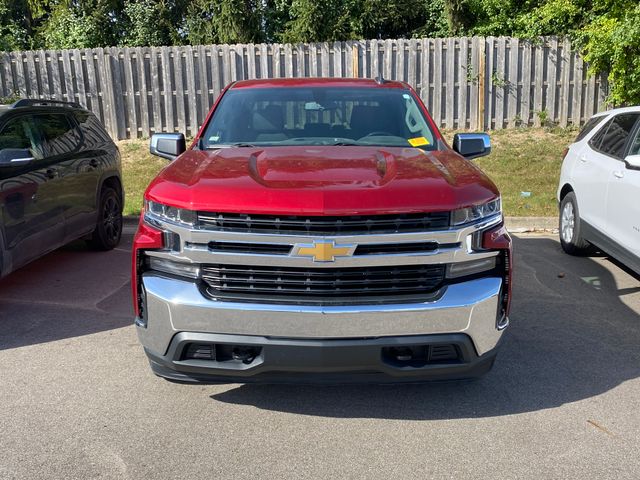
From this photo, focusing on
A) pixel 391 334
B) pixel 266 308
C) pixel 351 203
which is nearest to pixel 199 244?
pixel 266 308

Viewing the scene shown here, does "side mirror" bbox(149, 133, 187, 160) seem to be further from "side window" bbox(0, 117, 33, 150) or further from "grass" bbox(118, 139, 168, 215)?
"grass" bbox(118, 139, 168, 215)

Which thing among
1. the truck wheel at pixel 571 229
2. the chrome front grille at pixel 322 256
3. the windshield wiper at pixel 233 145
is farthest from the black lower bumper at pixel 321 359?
the truck wheel at pixel 571 229

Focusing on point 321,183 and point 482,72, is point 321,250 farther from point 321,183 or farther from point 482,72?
point 482,72

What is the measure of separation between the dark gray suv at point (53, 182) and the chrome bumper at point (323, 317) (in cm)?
296

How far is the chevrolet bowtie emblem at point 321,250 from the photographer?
321 centimetres

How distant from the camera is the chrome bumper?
3197 millimetres

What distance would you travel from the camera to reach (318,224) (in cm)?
322

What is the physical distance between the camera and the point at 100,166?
7.55 m

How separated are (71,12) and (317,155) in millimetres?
16606

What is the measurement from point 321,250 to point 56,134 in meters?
4.68

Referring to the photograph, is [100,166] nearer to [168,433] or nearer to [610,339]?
[168,433]

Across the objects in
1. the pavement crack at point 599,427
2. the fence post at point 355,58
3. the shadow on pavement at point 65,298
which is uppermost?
the fence post at point 355,58

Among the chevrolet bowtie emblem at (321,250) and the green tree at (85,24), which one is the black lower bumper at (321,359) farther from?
the green tree at (85,24)

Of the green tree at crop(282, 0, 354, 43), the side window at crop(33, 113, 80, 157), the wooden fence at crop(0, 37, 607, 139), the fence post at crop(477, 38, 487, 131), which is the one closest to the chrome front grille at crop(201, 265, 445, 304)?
the side window at crop(33, 113, 80, 157)
